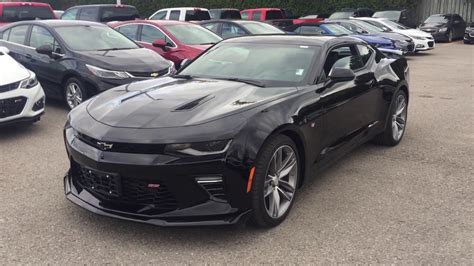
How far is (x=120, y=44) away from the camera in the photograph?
8336 mm

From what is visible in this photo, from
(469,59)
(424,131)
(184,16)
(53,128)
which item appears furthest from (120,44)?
(469,59)

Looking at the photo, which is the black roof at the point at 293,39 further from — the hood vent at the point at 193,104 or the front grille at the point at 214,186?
the front grille at the point at 214,186

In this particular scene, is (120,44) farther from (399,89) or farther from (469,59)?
(469,59)

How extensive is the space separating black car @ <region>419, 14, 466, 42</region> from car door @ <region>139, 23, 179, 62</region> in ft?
57.7

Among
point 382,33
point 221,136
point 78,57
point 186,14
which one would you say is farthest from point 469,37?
point 221,136

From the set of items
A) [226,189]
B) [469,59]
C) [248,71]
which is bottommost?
[469,59]

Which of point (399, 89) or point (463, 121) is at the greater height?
point (399, 89)

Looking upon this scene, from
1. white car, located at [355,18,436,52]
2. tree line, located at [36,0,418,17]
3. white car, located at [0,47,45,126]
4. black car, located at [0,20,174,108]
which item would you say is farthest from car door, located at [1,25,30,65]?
tree line, located at [36,0,418,17]

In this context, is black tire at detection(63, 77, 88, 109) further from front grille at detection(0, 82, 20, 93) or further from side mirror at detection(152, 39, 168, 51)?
side mirror at detection(152, 39, 168, 51)

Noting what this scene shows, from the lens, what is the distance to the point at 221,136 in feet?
10.5

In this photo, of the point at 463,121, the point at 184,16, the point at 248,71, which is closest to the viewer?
the point at 248,71

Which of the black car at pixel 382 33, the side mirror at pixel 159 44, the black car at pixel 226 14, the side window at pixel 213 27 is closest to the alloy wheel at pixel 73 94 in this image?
the side mirror at pixel 159 44

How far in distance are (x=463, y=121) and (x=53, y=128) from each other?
20.3ft

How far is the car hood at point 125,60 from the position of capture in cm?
729
